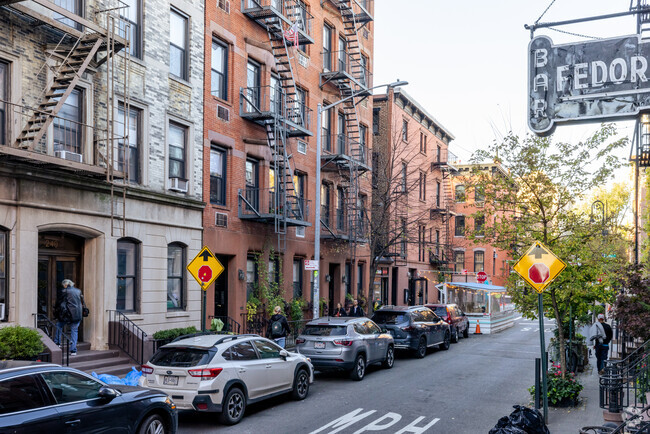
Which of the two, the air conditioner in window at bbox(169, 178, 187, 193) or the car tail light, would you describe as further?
the air conditioner in window at bbox(169, 178, 187, 193)

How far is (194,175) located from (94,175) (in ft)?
16.8

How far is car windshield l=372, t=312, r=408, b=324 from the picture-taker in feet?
70.9

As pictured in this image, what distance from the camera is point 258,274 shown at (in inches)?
938

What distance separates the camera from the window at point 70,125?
50.5 feet

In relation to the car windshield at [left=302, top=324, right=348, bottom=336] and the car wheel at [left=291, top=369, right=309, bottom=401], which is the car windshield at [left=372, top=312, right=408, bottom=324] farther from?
the car wheel at [left=291, top=369, right=309, bottom=401]

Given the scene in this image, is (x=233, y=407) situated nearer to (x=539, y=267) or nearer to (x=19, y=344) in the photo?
(x=19, y=344)

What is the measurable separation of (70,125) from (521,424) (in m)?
12.8

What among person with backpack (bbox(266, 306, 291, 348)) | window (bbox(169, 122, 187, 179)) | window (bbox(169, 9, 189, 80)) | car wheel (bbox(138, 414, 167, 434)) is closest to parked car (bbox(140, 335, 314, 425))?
car wheel (bbox(138, 414, 167, 434))

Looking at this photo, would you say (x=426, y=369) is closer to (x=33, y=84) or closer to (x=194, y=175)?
(x=194, y=175)

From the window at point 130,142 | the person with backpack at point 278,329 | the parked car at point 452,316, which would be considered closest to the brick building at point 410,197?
the parked car at point 452,316

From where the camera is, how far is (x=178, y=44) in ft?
65.9

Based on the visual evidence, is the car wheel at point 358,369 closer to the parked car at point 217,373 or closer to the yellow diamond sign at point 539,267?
the parked car at point 217,373

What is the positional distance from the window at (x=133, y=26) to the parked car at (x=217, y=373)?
970 cm

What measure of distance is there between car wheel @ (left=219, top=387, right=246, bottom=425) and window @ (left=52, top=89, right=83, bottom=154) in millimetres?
7785
